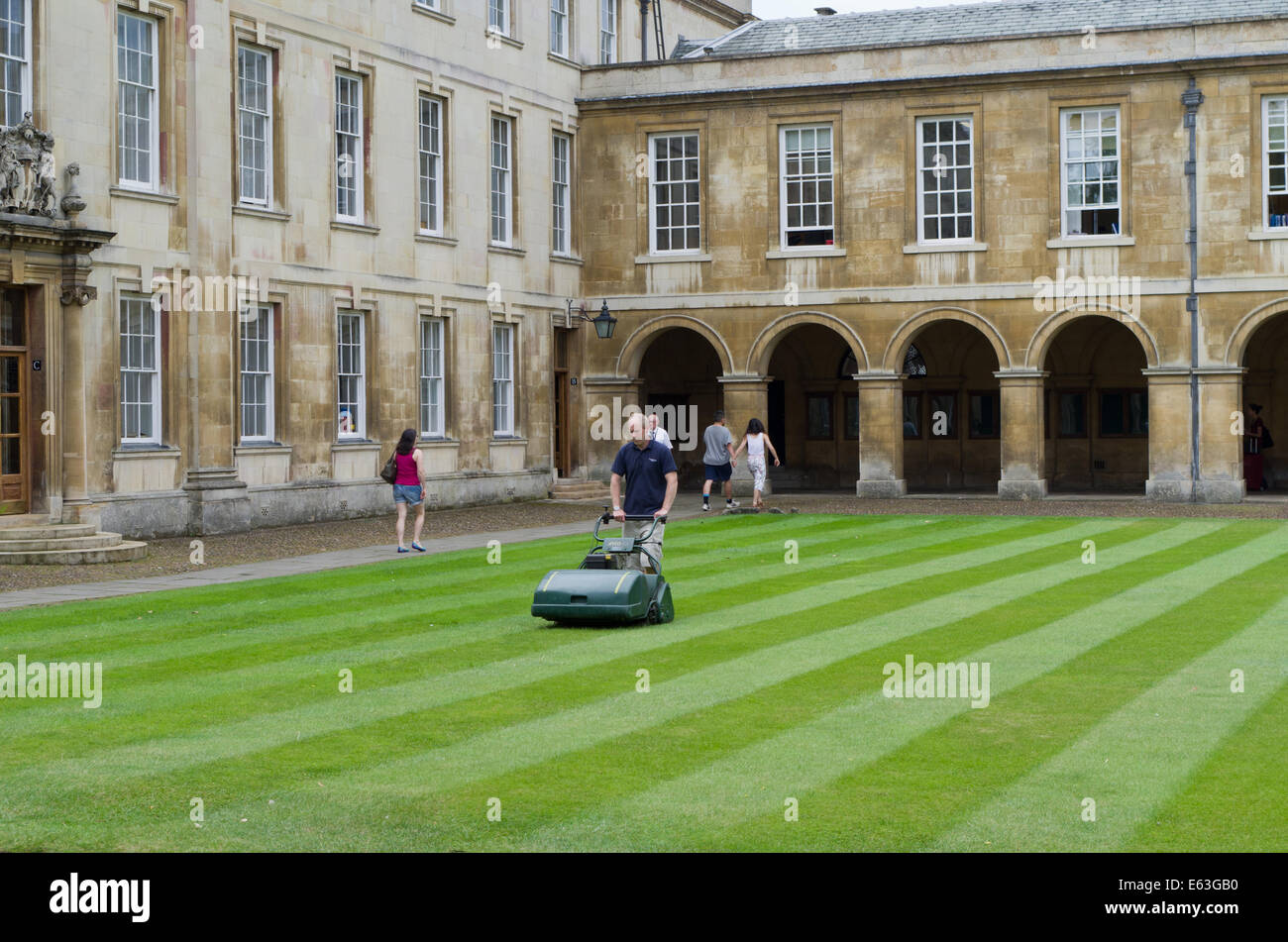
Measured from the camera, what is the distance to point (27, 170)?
78.0ft

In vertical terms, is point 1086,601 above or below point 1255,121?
below

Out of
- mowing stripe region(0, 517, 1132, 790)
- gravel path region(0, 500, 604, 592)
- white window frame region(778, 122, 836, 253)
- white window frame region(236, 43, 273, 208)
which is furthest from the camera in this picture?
white window frame region(778, 122, 836, 253)

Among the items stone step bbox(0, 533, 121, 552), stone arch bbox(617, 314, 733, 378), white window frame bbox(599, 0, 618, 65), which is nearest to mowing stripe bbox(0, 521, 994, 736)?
stone step bbox(0, 533, 121, 552)

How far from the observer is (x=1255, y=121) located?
113 ft

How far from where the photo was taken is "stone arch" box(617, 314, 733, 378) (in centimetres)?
3841

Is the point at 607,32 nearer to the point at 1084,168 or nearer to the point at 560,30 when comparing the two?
the point at 560,30

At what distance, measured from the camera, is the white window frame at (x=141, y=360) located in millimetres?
26172

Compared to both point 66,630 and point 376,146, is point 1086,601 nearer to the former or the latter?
point 66,630

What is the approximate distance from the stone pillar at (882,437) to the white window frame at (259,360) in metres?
13.1

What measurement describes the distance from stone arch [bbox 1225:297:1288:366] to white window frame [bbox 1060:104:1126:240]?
9.77 feet

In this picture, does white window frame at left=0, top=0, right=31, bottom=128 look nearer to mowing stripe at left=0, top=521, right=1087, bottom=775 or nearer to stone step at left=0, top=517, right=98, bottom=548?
stone step at left=0, top=517, right=98, bottom=548

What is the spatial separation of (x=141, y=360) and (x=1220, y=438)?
2063 centimetres

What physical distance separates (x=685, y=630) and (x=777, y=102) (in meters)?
24.6
